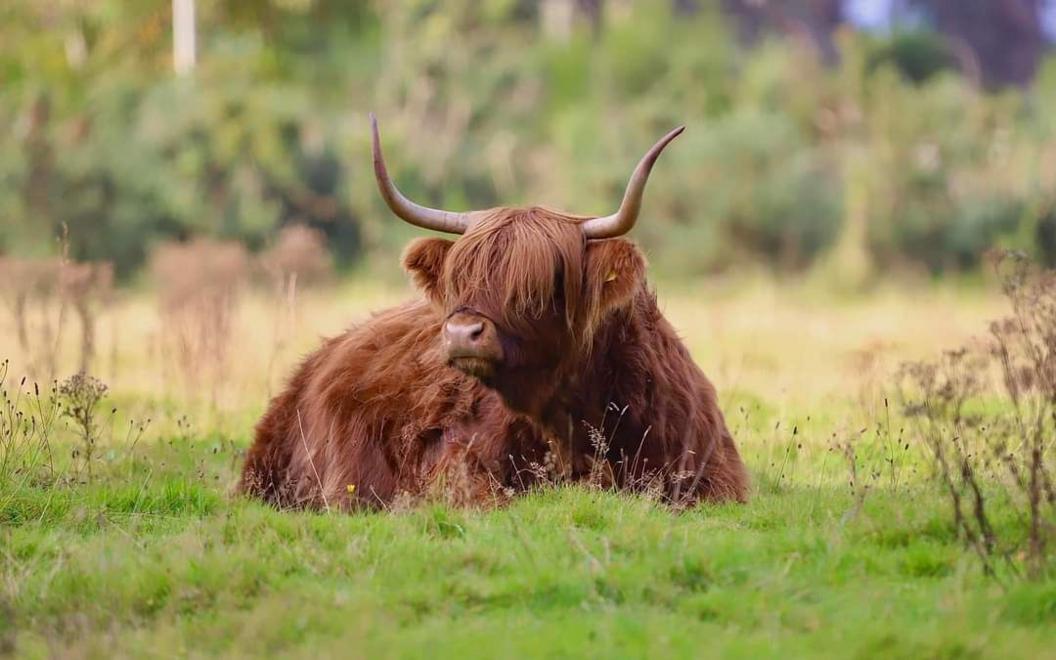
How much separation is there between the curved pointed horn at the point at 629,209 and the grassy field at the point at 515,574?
1.15 metres

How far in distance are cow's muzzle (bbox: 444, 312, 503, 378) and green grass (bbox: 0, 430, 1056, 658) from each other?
562mm

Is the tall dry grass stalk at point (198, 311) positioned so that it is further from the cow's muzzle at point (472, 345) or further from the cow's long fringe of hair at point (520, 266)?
the cow's muzzle at point (472, 345)

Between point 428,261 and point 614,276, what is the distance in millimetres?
877

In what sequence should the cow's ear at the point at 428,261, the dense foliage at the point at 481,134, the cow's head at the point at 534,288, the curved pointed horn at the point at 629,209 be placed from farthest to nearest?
the dense foliage at the point at 481,134, the cow's ear at the point at 428,261, the cow's head at the point at 534,288, the curved pointed horn at the point at 629,209

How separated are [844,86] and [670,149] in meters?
4.21

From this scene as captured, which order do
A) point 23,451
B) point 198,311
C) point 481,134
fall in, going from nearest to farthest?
point 23,451 < point 198,311 < point 481,134

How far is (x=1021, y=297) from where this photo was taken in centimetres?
612

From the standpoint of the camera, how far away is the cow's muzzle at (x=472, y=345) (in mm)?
6004

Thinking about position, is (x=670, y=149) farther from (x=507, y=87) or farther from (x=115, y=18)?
(x=115, y=18)

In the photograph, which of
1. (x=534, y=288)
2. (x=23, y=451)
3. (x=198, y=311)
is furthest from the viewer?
(x=198, y=311)

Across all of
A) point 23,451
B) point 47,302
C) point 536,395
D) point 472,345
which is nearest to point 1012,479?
point 536,395

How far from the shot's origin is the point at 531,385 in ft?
20.8

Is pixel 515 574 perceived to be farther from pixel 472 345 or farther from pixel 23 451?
pixel 23 451

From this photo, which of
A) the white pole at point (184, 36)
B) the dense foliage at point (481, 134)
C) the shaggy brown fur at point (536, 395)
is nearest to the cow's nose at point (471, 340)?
the shaggy brown fur at point (536, 395)
